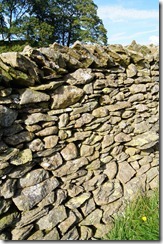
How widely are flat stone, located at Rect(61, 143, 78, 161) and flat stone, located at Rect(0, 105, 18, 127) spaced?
724mm

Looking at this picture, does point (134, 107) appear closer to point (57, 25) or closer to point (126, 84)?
point (126, 84)

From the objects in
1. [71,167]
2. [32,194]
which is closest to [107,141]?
[71,167]

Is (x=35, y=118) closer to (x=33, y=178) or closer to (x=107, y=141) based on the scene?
(x=33, y=178)

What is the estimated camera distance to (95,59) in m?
2.94

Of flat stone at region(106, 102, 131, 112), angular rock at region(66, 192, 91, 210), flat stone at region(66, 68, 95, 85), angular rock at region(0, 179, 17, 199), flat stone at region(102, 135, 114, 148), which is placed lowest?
angular rock at region(66, 192, 91, 210)

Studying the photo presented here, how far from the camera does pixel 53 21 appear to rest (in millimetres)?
23906

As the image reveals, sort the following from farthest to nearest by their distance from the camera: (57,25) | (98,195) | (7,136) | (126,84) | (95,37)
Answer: (57,25), (95,37), (126,84), (98,195), (7,136)

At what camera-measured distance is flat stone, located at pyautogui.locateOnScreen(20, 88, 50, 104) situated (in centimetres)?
232

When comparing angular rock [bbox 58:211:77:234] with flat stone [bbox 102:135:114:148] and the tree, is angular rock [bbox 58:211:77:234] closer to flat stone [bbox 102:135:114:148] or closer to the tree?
flat stone [bbox 102:135:114:148]

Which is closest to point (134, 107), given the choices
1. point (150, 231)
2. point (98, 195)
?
point (98, 195)

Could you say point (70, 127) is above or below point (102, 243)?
above

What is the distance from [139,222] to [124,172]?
0.68 m

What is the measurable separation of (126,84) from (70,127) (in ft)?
3.83

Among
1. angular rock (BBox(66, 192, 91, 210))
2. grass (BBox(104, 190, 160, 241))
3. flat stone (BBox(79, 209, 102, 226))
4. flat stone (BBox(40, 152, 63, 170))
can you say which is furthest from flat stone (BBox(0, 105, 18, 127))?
grass (BBox(104, 190, 160, 241))
